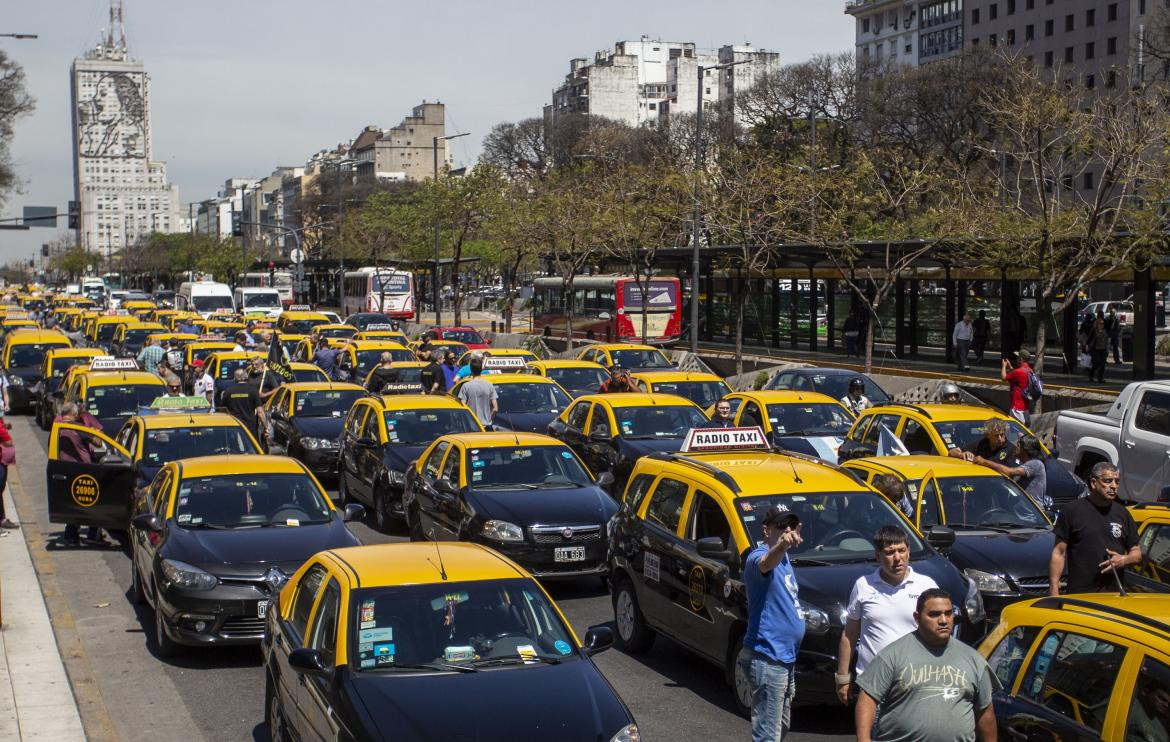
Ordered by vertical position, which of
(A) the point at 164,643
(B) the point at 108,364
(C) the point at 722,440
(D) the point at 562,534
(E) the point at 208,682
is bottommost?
(E) the point at 208,682

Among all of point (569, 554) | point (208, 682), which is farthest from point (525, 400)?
point (208, 682)

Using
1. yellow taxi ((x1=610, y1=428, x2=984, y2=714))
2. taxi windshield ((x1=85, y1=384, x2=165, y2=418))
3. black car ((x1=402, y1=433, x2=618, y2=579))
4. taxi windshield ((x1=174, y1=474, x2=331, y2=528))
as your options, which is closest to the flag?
black car ((x1=402, y1=433, x2=618, y2=579))

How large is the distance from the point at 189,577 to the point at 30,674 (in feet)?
4.59

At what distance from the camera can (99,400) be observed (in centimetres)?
2230

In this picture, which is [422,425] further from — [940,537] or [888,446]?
[940,537]

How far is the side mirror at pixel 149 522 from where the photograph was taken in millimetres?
11679

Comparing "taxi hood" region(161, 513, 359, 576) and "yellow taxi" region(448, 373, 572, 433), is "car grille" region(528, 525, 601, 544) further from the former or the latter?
"yellow taxi" region(448, 373, 572, 433)

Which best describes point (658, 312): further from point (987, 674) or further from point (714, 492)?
point (987, 674)

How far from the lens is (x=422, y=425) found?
18.1 metres

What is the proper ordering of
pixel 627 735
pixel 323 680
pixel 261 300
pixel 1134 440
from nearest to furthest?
pixel 627 735 < pixel 323 680 < pixel 1134 440 < pixel 261 300

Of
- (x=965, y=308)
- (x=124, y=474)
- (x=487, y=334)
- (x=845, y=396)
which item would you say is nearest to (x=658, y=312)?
(x=487, y=334)

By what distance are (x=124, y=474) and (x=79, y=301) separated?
195 ft

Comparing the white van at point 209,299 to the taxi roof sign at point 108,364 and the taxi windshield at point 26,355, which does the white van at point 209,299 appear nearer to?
the taxi windshield at point 26,355

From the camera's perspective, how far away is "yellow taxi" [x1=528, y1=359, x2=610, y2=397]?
2509 cm
